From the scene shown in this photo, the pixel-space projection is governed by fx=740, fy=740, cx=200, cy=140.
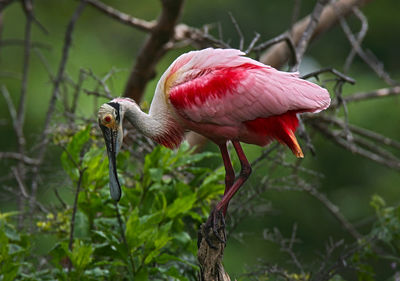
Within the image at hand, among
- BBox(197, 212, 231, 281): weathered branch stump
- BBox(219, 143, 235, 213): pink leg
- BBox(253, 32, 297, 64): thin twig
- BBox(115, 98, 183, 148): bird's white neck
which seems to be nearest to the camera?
BBox(197, 212, 231, 281): weathered branch stump

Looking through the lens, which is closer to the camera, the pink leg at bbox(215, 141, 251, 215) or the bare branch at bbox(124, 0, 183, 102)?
the pink leg at bbox(215, 141, 251, 215)

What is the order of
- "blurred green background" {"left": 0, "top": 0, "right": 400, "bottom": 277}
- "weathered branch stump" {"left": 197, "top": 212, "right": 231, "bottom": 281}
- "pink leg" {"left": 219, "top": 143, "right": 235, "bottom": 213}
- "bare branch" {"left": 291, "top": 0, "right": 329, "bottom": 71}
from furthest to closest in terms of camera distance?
"blurred green background" {"left": 0, "top": 0, "right": 400, "bottom": 277} → "bare branch" {"left": 291, "top": 0, "right": 329, "bottom": 71} → "pink leg" {"left": 219, "top": 143, "right": 235, "bottom": 213} → "weathered branch stump" {"left": 197, "top": 212, "right": 231, "bottom": 281}

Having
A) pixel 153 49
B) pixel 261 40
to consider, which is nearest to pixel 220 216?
pixel 153 49

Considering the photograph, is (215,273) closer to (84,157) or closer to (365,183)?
(84,157)

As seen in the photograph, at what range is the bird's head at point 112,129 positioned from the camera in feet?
11.3

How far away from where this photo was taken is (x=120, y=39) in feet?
38.6

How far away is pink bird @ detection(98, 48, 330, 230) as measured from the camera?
3.47 metres

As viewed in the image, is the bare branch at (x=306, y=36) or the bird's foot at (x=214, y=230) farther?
the bare branch at (x=306, y=36)

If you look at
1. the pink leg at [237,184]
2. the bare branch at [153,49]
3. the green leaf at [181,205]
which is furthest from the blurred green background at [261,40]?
the pink leg at [237,184]

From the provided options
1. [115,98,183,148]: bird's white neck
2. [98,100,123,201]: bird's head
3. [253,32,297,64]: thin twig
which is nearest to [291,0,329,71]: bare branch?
[253,32,297,64]: thin twig

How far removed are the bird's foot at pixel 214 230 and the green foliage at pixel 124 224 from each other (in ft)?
0.79

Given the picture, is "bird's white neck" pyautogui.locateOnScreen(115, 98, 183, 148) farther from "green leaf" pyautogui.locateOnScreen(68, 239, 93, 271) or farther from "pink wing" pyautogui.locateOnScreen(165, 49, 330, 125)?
"green leaf" pyautogui.locateOnScreen(68, 239, 93, 271)

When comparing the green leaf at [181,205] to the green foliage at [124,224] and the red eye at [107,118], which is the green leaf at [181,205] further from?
the red eye at [107,118]

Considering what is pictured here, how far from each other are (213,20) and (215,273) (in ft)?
28.2
